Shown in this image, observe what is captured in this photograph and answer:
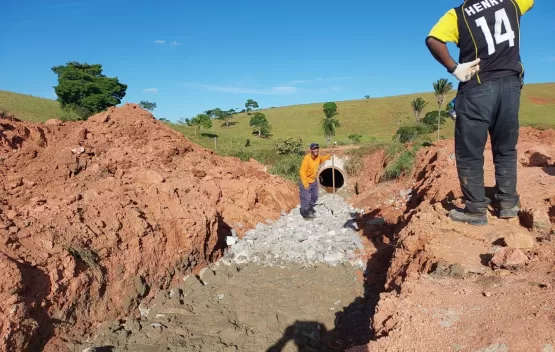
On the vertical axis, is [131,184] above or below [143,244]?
above

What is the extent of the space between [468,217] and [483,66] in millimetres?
1432

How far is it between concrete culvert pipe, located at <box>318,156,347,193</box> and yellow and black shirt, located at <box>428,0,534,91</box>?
10.7 m

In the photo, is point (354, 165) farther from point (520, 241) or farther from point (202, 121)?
point (202, 121)

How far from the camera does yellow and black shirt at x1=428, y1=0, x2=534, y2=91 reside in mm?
3053

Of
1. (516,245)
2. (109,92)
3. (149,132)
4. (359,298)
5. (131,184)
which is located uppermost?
(109,92)

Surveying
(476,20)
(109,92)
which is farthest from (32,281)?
(109,92)

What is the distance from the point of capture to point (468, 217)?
350 cm

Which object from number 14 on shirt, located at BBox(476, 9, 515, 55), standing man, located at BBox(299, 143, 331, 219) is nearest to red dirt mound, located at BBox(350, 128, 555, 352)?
number 14 on shirt, located at BBox(476, 9, 515, 55)

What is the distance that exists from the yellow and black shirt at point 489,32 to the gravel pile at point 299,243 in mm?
3881

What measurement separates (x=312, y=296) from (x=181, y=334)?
76.5 inches

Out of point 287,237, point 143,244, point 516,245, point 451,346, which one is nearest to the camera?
point 451,346

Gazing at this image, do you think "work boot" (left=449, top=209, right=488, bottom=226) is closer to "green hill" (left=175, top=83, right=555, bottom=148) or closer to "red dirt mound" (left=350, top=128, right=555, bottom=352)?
"red dirt mound" (left=350, top=128, right=555, bottom=352)

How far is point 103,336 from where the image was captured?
3.98 meters

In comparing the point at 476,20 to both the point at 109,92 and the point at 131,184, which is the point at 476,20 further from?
the point at 109,92
